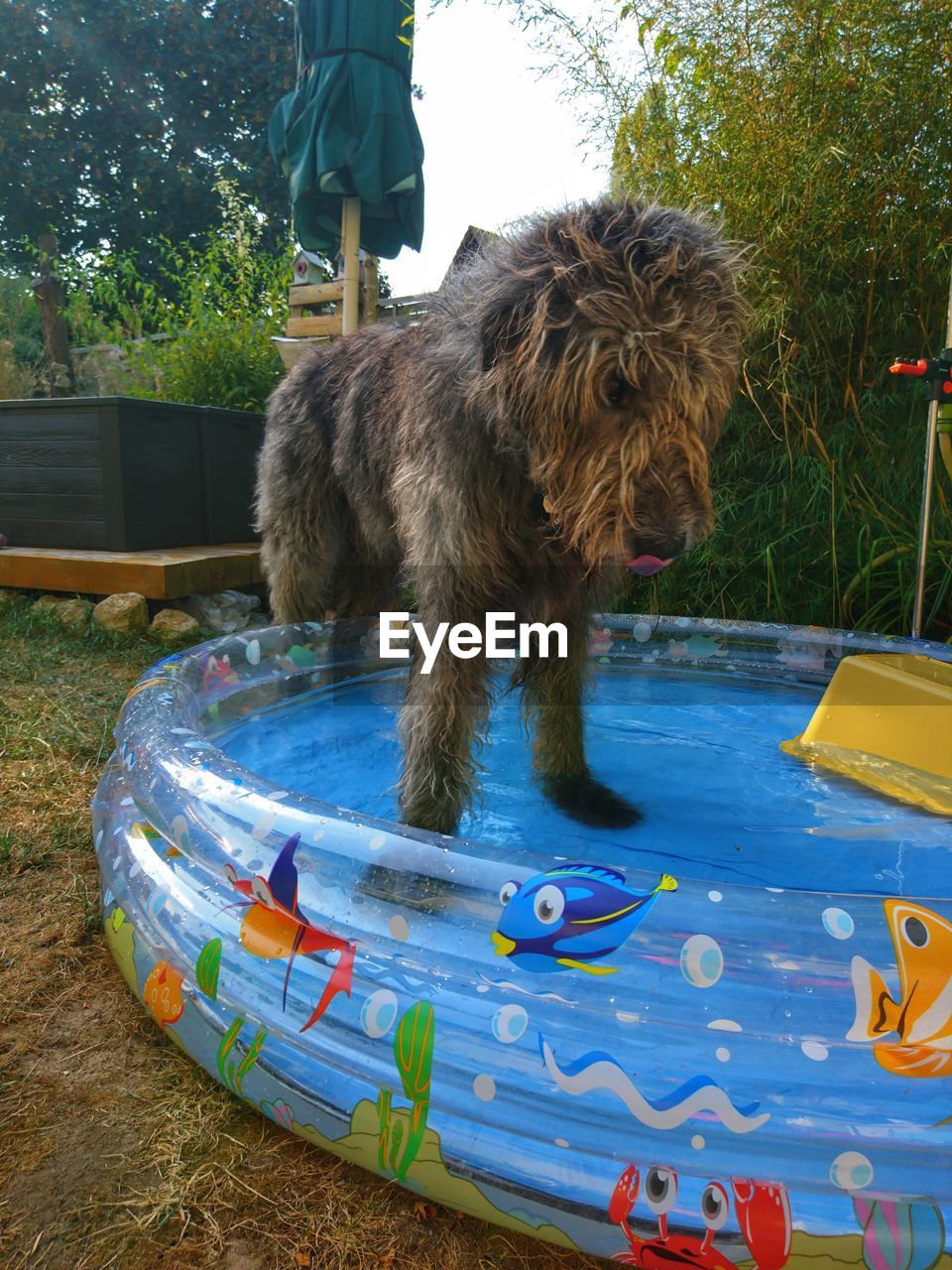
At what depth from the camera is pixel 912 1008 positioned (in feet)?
3.50

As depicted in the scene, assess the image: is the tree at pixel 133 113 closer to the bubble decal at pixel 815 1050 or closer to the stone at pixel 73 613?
the stone at pixel 73 613

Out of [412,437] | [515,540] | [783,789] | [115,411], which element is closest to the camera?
[515,540]

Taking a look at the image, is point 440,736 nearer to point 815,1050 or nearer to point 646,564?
point 646,564

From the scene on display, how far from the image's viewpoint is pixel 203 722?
2.61m

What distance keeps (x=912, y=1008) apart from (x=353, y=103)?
184 inches

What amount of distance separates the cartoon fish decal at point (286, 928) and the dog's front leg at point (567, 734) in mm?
976

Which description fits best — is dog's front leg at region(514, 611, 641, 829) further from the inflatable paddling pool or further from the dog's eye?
the inflatable paddling pool

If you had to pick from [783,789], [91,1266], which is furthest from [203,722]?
[783,789]

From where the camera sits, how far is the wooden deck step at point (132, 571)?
4.18 metres

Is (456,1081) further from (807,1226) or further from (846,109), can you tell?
→ (846,109)

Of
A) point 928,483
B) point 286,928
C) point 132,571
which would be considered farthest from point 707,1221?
point 132,571

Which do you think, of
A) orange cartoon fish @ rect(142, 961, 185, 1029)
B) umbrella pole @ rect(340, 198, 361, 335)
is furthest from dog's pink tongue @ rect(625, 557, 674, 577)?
umbrella pole @ rect(340, 198, 361, 335)

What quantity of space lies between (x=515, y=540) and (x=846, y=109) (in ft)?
9.26

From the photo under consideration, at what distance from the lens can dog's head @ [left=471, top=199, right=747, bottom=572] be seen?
4.76 feet
